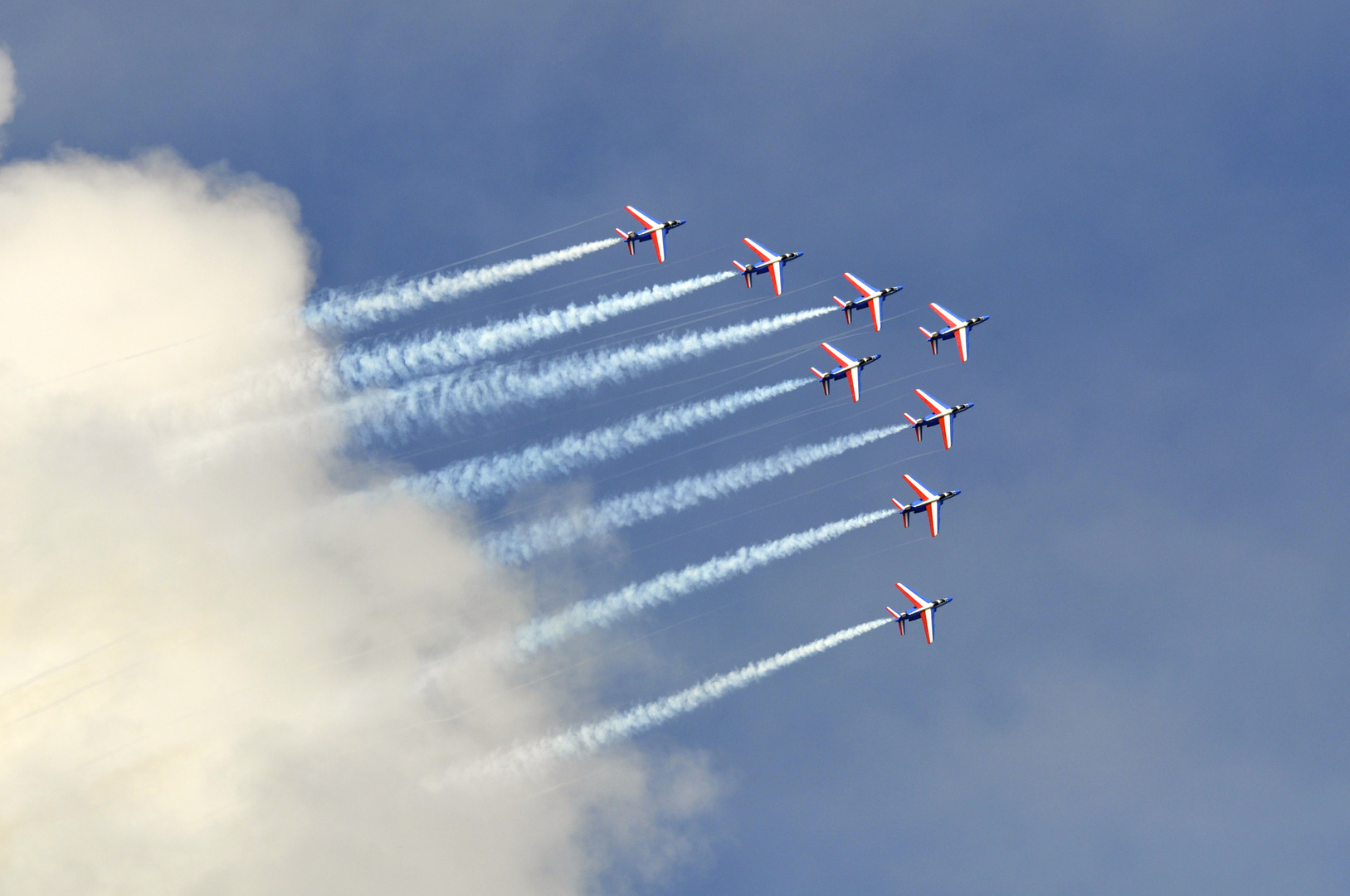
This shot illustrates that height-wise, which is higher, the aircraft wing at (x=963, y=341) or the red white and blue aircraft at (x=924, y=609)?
the aircraft wing at (x=963, y=341)

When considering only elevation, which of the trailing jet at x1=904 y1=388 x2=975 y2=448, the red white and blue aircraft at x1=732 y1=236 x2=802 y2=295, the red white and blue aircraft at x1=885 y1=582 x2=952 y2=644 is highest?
the red white and blue aircraft at x1=732 y1=236 x2=802 y2=295

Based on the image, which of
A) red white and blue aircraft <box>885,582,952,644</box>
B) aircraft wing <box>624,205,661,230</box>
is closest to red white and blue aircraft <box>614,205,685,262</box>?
aircraft wing <box>624,205,661,230</box>

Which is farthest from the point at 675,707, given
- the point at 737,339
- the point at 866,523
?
the point at 737,339

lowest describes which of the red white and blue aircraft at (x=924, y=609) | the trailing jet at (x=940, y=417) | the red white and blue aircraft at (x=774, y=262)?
the red white and blue aircraft at (x=924, y=609)

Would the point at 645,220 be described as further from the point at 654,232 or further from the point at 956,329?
the point at 956,329

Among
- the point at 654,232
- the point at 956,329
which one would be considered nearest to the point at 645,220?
the point at 654,232

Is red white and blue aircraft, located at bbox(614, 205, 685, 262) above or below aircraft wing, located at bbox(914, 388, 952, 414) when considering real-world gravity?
above

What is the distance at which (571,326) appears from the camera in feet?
305

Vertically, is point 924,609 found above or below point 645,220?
below

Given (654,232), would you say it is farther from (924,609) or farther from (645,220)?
(924,609)

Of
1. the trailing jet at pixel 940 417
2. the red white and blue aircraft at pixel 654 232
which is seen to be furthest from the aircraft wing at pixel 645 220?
the trailing jet at pixel 940 417

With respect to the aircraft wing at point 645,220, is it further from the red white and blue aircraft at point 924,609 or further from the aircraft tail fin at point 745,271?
the red white and blue aircraft at point 924,609

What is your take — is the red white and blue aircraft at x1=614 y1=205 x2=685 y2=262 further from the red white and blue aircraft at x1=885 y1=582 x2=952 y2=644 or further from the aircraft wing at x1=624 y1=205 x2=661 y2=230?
the red white and blue aircraft at x1=885 y1=582 x2=952 y2=644

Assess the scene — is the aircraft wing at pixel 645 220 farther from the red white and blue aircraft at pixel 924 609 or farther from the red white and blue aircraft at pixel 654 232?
the red white and blue aircraft at pixel 924 609
